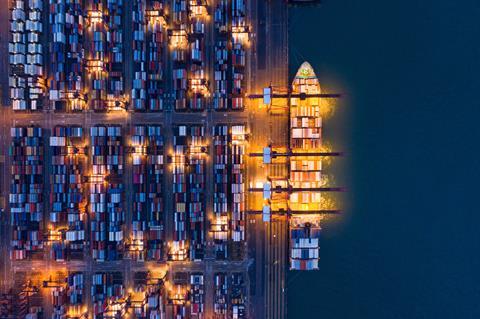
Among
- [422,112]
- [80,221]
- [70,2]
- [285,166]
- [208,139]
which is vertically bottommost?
[80,221]

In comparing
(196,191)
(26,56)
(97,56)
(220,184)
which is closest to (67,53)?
(97,56)

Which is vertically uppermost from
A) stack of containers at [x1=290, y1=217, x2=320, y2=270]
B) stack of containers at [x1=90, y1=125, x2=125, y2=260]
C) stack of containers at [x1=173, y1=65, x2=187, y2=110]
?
stack of containers at [x1=173, y1=65, x2=187, y2=110]

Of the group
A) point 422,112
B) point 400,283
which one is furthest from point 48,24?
point 400,283

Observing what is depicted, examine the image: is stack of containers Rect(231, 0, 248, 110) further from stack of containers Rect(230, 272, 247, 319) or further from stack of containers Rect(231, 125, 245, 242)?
stack of containers Rect(230, 272, 247, 319)

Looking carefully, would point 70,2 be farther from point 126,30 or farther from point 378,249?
point 378,249

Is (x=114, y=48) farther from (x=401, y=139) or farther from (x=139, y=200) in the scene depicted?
(x=401, y=139)

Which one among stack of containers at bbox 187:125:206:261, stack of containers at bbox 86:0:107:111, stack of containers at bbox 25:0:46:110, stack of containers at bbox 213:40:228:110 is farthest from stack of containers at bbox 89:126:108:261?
stack of containers at bbox 213:40:228:110

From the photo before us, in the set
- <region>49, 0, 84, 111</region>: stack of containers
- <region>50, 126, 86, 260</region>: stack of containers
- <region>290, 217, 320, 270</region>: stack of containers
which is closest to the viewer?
<region>290, 217, 320, 270</region>: stack of containers
